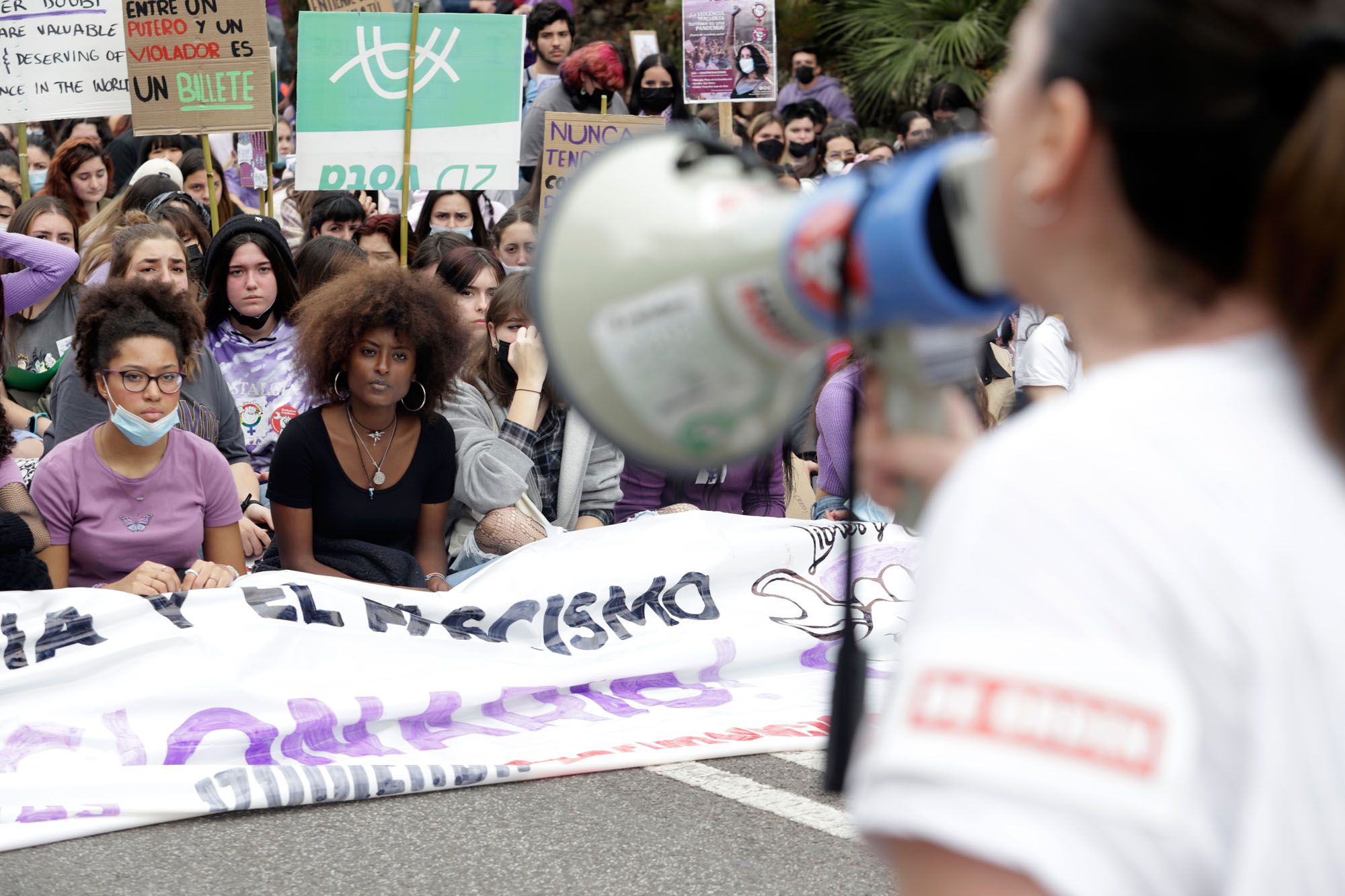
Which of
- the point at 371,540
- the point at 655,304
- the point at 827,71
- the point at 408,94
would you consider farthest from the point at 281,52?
the point at 655,304

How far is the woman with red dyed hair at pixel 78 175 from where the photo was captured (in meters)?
8.52

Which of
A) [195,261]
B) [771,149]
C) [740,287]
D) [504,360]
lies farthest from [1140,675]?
[771,149]

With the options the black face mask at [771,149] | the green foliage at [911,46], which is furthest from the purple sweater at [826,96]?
the black face mask at [771,149]

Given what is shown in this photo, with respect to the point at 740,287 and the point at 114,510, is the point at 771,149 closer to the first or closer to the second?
the point at 114,510

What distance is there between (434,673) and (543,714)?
36cm

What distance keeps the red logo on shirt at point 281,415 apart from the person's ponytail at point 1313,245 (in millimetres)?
5604

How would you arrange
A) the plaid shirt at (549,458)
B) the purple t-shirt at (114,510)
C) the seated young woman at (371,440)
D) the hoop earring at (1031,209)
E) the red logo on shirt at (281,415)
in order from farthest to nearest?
1. the red logo on shirt at (281,415)
2. the plaid shirt at (549,458)
3. the seated young woman at (371,440)
4. the purple t-shirt at (114,510)
5. the hoop earring at (1031,209)

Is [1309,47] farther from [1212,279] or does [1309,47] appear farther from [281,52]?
[281,52]

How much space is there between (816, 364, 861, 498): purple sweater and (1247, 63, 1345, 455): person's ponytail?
184 inches

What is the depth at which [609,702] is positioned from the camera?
4.70 m

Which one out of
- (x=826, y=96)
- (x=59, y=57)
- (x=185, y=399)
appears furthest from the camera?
(x=826, y=96)

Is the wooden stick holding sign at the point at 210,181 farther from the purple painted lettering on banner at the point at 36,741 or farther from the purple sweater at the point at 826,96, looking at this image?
the purple sweater at the point at 826,96

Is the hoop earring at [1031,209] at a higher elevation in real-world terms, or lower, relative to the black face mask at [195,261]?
higher

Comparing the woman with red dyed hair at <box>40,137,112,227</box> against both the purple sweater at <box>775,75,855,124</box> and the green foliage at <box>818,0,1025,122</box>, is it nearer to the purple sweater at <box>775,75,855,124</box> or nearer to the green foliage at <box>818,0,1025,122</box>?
the purple sweater at <box>775,75,855,124</box>
